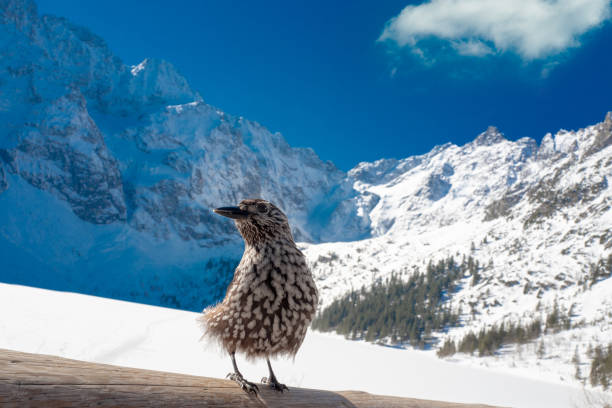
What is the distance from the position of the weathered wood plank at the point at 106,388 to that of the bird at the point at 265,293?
35cm

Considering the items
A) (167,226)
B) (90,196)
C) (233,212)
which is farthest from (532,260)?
(90,196)

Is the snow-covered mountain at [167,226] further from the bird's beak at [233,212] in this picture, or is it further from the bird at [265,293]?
the bird's beak at [233,212]

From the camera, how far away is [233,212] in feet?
8.70

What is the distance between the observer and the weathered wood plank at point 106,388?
1489 millimetres

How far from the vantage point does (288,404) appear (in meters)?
2.29

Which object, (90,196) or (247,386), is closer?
(247,386)

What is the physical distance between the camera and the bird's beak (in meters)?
2.62

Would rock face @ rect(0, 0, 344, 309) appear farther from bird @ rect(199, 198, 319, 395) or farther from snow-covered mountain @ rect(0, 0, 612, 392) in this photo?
bird @ rect(199, 198, 319, 395)

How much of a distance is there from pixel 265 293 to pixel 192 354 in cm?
959

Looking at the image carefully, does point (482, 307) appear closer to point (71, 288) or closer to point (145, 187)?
point (71, 288)

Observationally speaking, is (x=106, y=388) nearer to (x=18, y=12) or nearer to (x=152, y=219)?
(x=152, y=219)

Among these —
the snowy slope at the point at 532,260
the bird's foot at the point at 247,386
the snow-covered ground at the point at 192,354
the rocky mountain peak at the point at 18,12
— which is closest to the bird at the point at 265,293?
the bird's foot at the point at 247,386

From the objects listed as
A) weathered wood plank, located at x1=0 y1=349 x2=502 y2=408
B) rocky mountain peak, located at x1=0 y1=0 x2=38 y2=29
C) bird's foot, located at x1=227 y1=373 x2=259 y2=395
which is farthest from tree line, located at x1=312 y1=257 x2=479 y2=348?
rocky mountain peak, located at x1=0 y1=0 x2=38 y2=29

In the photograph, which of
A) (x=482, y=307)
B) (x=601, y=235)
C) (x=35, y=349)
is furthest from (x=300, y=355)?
(x=601, y=235)
